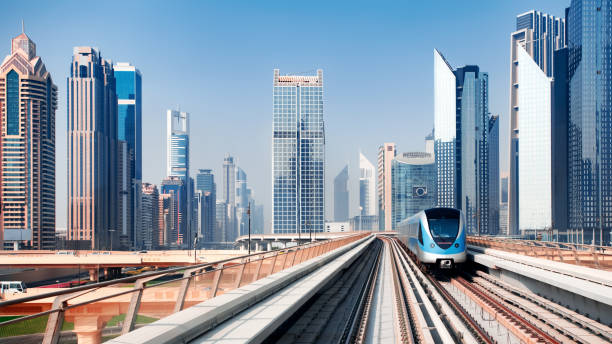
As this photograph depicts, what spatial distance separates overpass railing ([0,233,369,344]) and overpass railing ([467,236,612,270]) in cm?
1258

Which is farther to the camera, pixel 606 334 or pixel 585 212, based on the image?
pixel 585 212

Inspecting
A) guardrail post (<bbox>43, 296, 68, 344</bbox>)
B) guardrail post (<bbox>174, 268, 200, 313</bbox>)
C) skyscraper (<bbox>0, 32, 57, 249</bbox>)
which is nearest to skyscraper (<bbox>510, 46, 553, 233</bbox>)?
skyscraper (<bbox>0, 32, 57, 249</bbox>)

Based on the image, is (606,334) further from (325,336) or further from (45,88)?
(45,88)

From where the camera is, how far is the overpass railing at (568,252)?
1688cm

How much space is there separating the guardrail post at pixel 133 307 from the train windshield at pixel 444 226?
61.9ft

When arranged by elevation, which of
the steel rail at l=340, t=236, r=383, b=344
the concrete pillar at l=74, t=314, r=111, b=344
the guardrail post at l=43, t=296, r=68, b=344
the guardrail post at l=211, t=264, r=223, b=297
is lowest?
the steel rail at l=340, t=236, r=383, b=344

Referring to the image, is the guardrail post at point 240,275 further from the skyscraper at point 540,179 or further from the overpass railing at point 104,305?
the skyscraper at point 540,179

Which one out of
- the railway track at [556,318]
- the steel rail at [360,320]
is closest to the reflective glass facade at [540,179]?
the railway track at [556,318]

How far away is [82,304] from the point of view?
570cm

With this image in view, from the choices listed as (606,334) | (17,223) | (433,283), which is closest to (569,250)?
(433,283)

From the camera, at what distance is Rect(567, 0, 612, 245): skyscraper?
577 ft

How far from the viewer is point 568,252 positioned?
62.9ft

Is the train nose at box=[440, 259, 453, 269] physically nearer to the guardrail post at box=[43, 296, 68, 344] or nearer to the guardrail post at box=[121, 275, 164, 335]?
the guardrail post at box=[121, 275, 164, 335]

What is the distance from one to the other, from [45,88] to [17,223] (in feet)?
157
